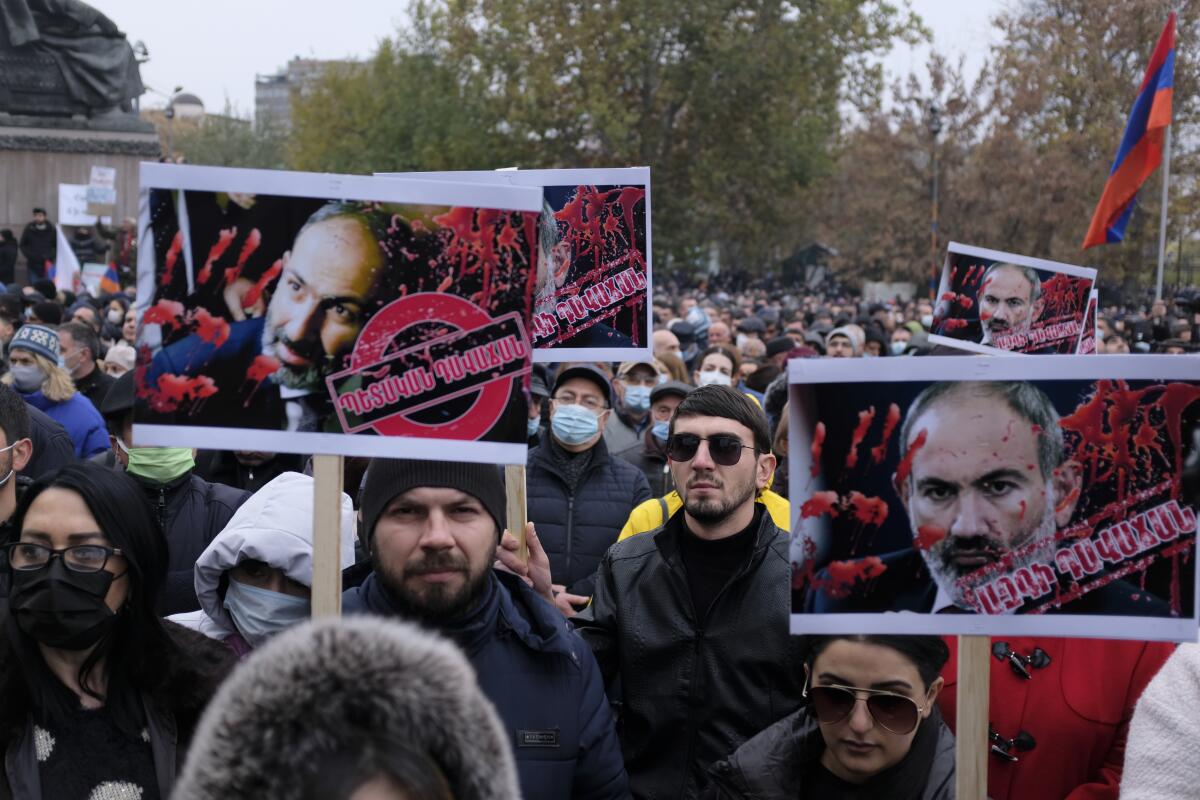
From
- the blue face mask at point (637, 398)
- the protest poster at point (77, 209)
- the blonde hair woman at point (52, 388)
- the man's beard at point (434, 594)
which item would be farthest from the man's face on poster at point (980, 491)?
the protest poster at point (77, 209)

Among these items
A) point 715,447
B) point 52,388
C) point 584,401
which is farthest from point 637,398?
point 715,447

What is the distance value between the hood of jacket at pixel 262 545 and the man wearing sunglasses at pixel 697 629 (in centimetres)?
81

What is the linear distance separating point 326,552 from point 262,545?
61cm

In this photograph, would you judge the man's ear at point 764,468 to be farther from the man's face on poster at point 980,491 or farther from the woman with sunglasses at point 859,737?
the man's face on poster at point 980,491

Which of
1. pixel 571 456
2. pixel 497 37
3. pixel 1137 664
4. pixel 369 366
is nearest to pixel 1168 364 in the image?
pixel 1137 664

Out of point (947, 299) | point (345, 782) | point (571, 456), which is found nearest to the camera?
point (345, 782)

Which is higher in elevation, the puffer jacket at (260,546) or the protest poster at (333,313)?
the protest poster at (333,313)

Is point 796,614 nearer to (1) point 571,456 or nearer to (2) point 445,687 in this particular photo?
(2) point 445,687

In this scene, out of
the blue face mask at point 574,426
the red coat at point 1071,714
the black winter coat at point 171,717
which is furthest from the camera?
the blue face mask at point 574,426

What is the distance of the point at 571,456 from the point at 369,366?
3446mm

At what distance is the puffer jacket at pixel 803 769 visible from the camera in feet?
10.8

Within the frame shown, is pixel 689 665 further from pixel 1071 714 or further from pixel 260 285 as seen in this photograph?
pixel 260 285

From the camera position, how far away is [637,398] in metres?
9.07

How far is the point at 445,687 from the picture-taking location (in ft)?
5.99
